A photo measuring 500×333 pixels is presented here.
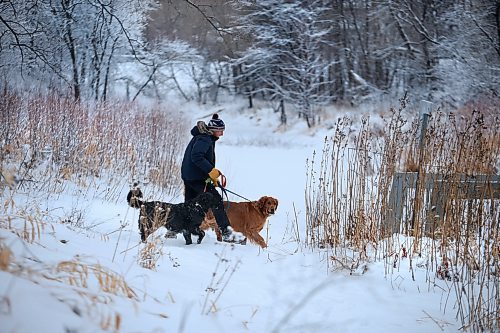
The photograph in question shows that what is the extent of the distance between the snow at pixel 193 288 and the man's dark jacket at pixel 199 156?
893 millimetres

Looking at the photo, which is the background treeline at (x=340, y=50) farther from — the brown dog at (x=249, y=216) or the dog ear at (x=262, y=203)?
the dog ear at (x=262, y=203)

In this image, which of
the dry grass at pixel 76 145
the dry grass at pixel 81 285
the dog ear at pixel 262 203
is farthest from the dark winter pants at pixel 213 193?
the dry grass at pixel 81 285

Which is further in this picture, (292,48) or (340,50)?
(340,50)

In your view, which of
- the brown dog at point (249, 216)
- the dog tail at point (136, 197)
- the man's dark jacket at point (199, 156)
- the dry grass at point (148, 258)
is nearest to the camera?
the dry grass at point (148, 258)

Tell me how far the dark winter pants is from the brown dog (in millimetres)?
331

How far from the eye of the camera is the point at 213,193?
20.5 feet

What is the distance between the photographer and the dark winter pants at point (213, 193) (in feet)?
20.2

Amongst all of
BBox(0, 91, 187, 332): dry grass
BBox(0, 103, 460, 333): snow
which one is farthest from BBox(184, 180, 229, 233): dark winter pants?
BBox(0, 91, 187, 332): dry grass

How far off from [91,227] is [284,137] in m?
19.8

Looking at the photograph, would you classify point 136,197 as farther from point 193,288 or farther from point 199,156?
point 193,288

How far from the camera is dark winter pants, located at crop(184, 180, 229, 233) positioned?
6.15 m

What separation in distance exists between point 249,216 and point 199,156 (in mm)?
1151

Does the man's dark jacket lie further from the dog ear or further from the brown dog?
the dog ear

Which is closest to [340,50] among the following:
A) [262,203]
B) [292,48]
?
[292,48]
